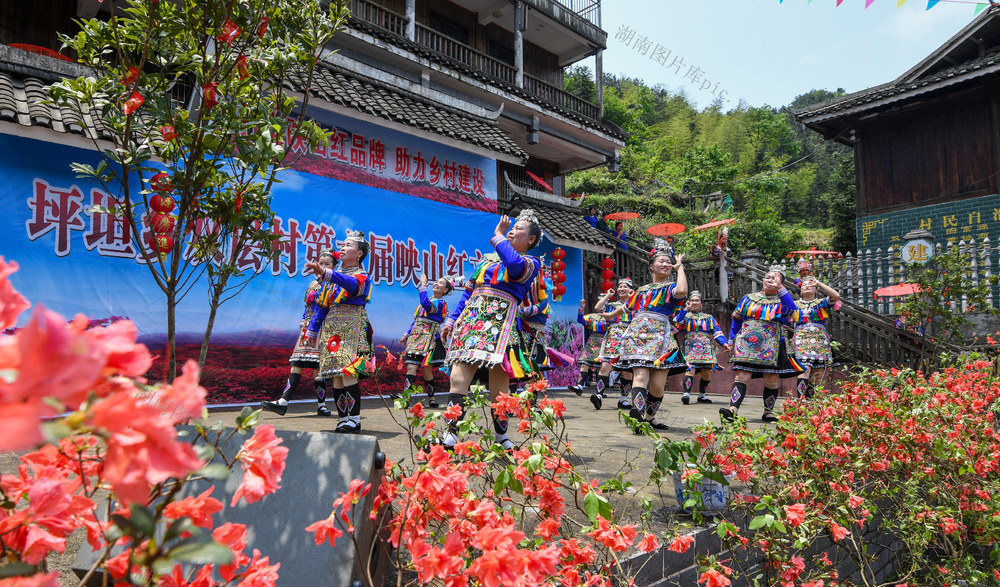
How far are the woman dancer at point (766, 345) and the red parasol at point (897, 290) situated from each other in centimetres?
486

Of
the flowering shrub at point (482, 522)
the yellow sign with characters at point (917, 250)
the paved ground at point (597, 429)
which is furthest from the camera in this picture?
the yellow sign with characters at point (917, 250)

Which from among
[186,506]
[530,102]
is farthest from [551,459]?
[530,102]

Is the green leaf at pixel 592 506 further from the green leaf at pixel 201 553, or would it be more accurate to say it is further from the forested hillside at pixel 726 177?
the forested hillside at pixel 726 177

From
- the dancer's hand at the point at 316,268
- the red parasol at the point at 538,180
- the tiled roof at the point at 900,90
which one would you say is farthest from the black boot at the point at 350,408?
the tiled roof at the point at 900,90

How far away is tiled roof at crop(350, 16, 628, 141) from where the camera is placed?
880 cm

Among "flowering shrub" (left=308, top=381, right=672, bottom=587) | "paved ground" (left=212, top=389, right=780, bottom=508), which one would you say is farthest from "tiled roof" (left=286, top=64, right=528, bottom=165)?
"flowering shrub" (left=308, top=381, right=672, bottom=587)

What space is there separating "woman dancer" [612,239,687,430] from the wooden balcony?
6046mm

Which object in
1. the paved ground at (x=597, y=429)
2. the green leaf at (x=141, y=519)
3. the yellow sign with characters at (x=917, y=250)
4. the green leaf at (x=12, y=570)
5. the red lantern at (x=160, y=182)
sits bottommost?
the paved ground at (x=597, y=429)

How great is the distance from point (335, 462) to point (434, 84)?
9.37 metres

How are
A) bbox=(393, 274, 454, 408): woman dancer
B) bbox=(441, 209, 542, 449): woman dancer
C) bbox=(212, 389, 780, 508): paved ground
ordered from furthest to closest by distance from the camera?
bbox=(393, 274, 454, 408): woman dancer → bbox=(441, 209, 542, 449): woman dancer → bbox=(212, 389, 780, 508): paved ground

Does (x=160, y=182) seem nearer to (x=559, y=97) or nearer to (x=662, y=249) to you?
(x=662, y=249)

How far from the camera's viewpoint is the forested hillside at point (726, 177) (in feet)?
80.5

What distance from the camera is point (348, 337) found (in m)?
4.67

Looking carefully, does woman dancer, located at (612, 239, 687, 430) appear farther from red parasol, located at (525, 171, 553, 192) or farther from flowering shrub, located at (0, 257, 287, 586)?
red parasol, located at (525, 171, 553, 192)
